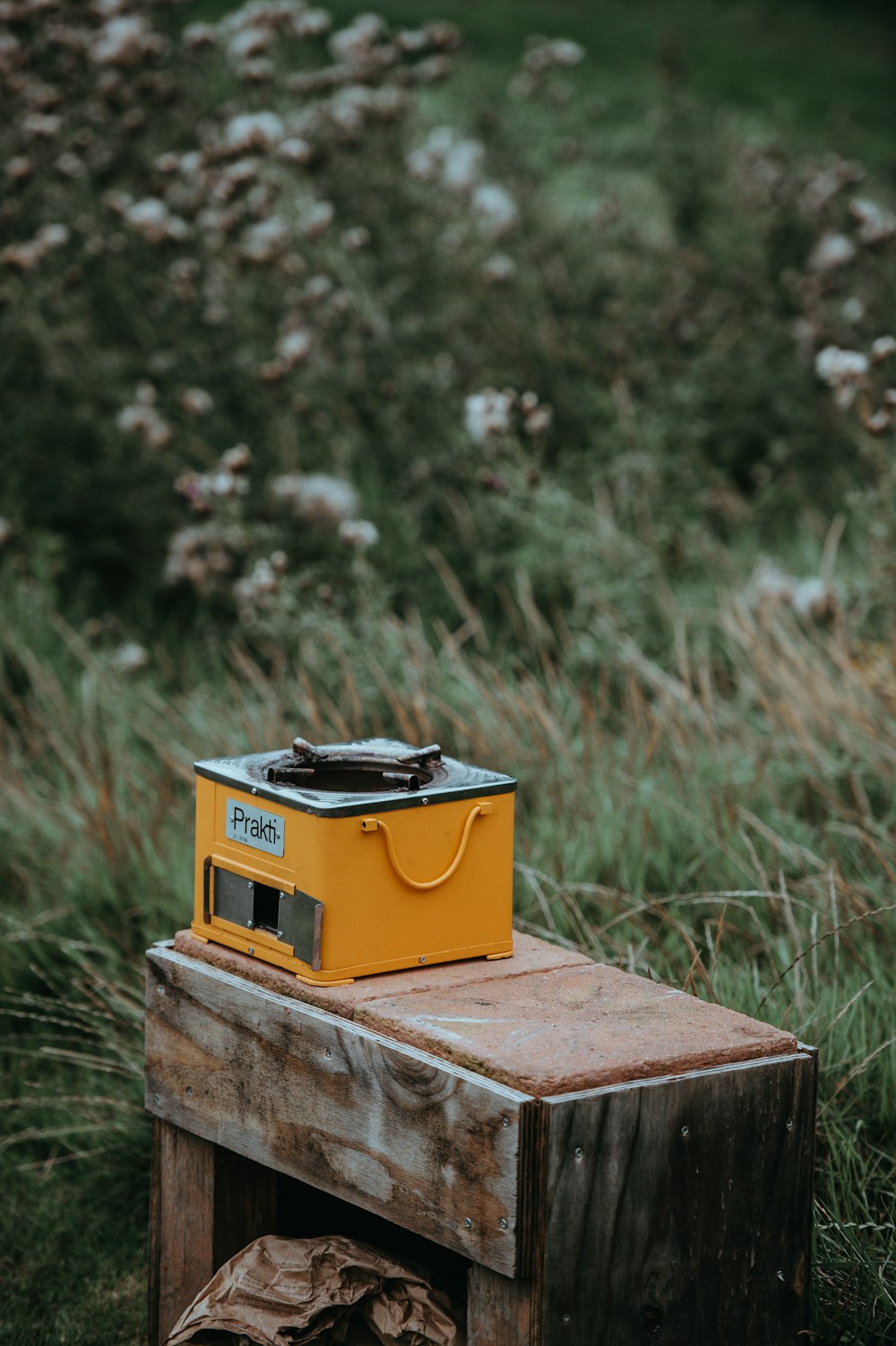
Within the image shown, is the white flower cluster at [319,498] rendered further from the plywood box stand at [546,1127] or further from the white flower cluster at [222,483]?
the plywood box stand at [546,1127]

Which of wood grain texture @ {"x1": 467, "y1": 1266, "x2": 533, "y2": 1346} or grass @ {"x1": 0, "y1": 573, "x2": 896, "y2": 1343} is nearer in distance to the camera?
wood grain texture @ {"x1": 467, "y1": 1266, "x2": 533, "y2": 1346}

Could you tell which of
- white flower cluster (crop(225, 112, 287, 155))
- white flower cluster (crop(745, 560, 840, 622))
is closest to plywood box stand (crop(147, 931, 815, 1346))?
white flower cluster (crop(745, 560, 840, 622))

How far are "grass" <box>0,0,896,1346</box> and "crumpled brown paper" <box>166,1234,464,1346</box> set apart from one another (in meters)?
0.69

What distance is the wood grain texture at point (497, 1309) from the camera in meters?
2.21

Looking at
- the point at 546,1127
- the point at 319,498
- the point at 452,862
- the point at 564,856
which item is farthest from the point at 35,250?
the point at 546,1127

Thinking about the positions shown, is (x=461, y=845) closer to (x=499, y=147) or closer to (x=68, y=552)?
(x=68, y=552)

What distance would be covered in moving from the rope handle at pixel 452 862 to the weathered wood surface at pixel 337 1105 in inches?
10.1

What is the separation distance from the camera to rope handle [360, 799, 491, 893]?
2.57 meters

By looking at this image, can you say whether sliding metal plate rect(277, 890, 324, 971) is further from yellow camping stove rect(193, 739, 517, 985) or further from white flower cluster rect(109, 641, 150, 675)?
white flower cluster rect(109, 641, 150, 675)

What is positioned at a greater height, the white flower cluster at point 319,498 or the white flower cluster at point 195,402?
the white flower cluster at point 195,402

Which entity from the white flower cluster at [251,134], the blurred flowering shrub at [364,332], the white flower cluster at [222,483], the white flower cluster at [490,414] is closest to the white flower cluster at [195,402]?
the blurred flowering shrub at [364,332]

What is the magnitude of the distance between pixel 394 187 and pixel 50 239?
1732 millimetres

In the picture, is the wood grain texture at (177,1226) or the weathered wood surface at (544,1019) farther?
the wood grain texture at (177,1226)

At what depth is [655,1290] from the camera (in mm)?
2273
